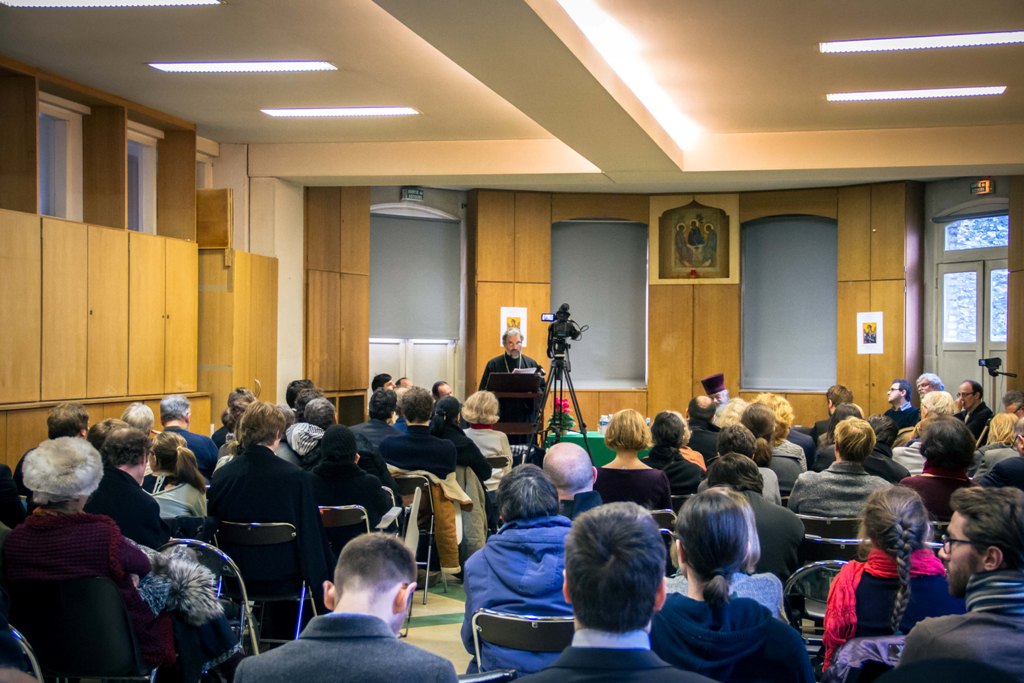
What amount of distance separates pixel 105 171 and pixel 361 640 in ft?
26.4

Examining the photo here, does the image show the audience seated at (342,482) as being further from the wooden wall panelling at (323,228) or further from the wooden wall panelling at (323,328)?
the wooden wall panelling at (323,228)

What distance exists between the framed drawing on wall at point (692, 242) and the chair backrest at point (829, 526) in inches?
385

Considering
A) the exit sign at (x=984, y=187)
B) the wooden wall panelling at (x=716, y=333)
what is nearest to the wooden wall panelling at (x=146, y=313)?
the wooden wall panelling at (x=716, y=333)

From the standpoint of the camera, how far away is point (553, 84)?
23.9 ft

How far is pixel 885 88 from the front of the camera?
28.2ft

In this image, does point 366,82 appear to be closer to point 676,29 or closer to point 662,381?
point 676,29

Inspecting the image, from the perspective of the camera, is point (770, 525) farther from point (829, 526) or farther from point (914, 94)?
point (914, 94)

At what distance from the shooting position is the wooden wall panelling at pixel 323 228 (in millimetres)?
11984

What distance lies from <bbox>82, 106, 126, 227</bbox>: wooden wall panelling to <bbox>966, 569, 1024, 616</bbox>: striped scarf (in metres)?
8.20

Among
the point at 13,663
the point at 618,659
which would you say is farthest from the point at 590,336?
the point at 618,659

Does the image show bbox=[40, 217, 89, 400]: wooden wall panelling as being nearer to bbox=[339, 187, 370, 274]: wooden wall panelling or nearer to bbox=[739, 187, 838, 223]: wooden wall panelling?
bbox=[339, 187, 370, 274]: wooden wall panelling

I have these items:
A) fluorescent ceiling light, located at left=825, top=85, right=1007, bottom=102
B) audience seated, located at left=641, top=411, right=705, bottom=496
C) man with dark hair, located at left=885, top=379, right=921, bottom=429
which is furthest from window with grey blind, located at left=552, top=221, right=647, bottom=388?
audience seated, located at left=641, top=411, right=705, bottom=496

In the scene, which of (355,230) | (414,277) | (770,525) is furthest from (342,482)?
(414,277)

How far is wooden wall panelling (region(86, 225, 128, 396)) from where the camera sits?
865cm
